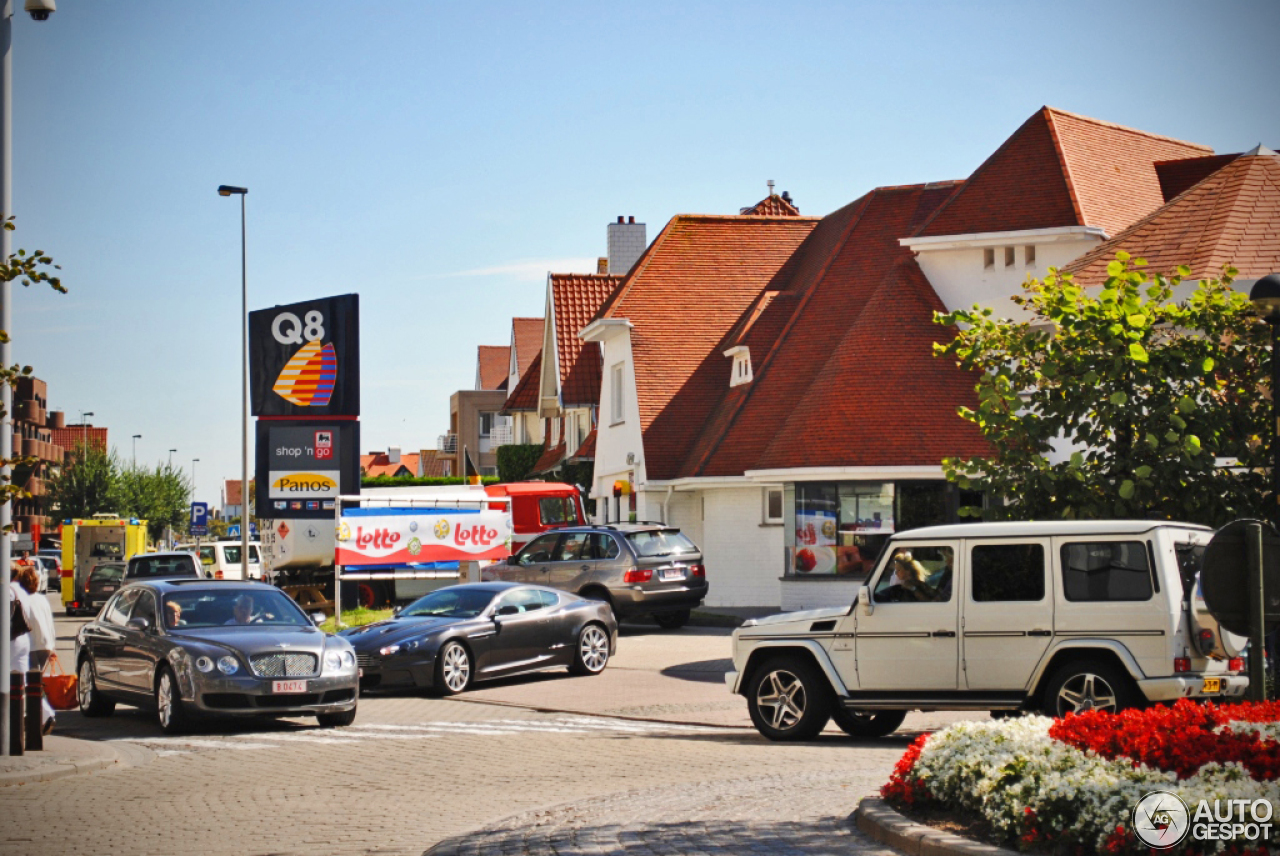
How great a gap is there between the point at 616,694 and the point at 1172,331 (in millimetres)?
7638

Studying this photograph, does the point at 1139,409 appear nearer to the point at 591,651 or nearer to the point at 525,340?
the point at 591,651

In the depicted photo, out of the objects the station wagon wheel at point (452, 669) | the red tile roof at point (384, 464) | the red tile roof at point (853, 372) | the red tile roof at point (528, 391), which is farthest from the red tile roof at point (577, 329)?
the red tile roof at point (384, 464)

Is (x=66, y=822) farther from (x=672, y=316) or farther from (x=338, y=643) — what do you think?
(x=672, y=316)

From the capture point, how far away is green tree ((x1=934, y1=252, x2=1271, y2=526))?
1583 cm

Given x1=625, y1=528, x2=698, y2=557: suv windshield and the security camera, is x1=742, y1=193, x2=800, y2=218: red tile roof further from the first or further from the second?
the security camera

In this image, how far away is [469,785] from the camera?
1120 cm

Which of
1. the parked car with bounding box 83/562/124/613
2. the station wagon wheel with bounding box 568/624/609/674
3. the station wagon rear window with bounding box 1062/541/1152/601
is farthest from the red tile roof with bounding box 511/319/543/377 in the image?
the station wagon rear window with bounding box 1062/541/1152/601

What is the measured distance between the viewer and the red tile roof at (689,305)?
35656 millimetres

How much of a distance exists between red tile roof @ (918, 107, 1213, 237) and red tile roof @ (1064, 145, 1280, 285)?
3.14 metres

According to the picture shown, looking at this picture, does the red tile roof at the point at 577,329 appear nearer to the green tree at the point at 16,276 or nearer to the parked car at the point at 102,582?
the parked car at the point at 102,582

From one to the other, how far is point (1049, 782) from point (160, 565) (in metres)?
31.3

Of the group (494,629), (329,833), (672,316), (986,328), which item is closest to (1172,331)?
(986,328)

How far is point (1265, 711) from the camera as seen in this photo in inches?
317

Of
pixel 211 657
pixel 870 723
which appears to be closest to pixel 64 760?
pixel 211 657
